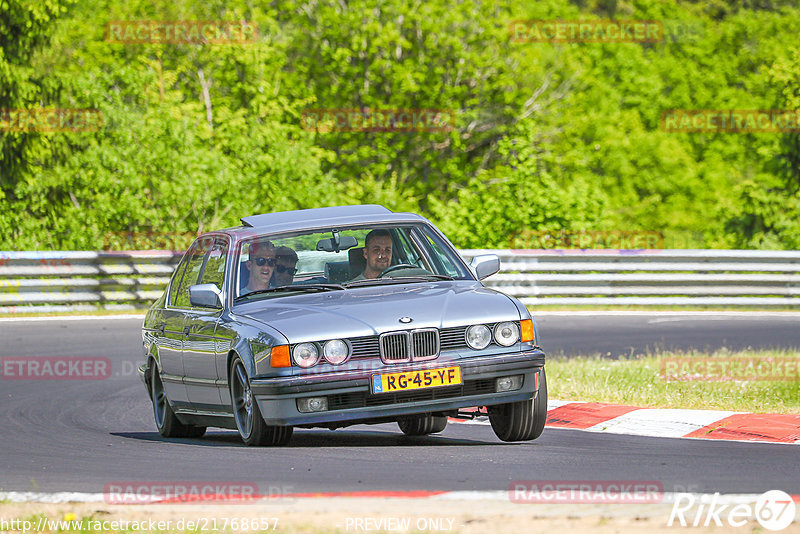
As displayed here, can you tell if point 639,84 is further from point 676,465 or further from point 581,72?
point 676,465

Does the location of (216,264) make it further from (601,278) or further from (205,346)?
(601,278)

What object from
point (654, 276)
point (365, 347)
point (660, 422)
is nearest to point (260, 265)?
point (365, 347)

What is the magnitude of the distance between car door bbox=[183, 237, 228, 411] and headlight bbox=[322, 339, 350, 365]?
3.74 ft

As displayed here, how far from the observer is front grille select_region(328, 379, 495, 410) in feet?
25.2

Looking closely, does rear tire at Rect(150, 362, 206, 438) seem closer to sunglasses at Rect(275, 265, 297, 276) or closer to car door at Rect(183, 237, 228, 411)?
car door at Rect(183, 237, 228, 411)

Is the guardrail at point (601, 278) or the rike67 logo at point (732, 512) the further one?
the guardrail at point (601, 278)

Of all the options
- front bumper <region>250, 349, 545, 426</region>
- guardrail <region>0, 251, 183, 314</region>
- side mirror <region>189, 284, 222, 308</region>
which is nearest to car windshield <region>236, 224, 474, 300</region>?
side mirror <region>189, 284, 222, 308</region>

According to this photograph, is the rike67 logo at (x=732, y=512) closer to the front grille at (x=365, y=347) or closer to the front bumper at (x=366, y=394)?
the front bumper at (x=366, y=394)

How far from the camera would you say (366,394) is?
25.1 feet

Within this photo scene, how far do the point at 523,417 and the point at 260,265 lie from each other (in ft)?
6.57

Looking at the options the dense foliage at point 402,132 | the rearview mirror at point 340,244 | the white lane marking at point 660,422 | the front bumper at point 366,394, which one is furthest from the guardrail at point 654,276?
the front bumper at point 366,394

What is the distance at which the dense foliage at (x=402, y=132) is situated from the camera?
2562 centimetres

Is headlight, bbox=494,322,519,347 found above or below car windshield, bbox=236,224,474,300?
below

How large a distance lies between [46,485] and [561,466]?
8.95 ft
